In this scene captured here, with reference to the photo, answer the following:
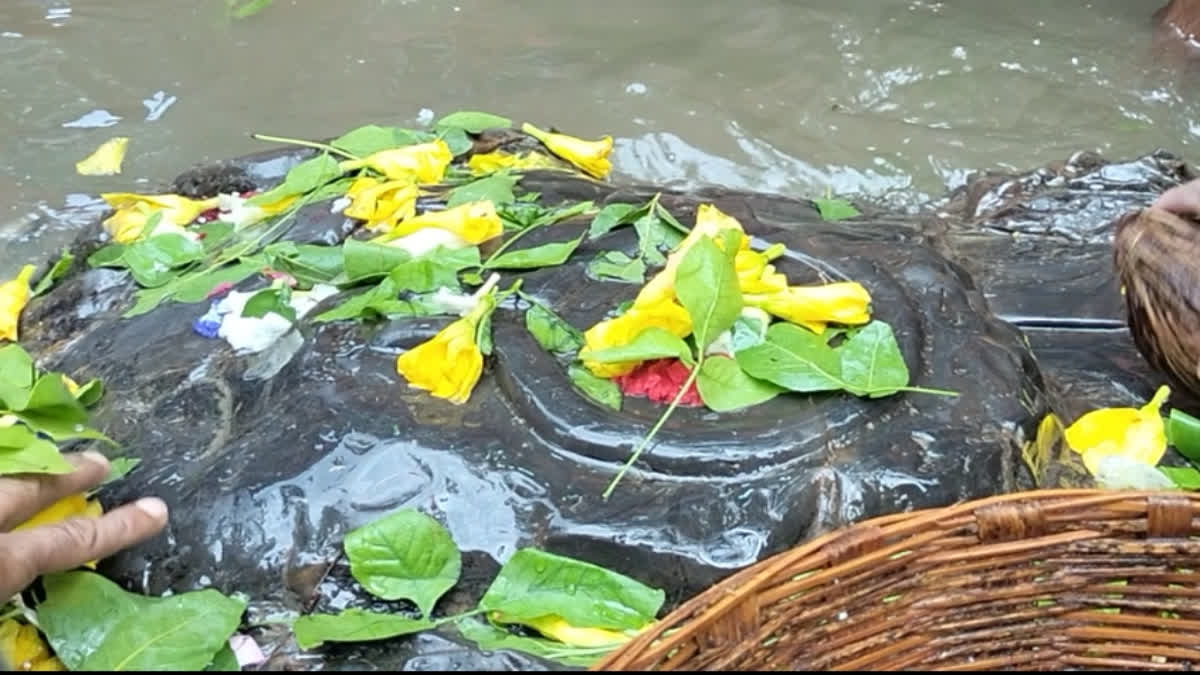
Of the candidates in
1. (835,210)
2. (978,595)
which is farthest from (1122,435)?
(835,210)

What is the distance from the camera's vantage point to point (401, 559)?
170cm

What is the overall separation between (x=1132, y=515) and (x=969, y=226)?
1.63 meters

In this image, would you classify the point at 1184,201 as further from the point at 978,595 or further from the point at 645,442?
the point at 645,442

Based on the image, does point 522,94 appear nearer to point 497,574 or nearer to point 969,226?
point 969,226

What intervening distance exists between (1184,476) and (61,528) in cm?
171

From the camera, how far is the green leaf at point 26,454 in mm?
1672

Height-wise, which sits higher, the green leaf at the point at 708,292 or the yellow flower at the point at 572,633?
the green leaf at the point at 708,292

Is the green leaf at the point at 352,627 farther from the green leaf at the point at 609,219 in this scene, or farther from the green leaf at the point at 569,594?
the green leaf at the point at 609,219

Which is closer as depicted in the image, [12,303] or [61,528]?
[61,528]

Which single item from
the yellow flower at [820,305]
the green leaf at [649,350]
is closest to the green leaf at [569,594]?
the green leaf at [649,350]

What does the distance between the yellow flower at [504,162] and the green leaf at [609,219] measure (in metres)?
0.55

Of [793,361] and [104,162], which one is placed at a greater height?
[793,361]

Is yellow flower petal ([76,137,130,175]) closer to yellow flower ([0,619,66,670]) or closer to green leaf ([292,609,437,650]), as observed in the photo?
yellow flower ([0,619,66,670])

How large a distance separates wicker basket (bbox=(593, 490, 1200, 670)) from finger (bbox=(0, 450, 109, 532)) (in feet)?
3.04
